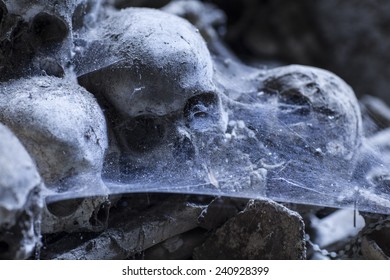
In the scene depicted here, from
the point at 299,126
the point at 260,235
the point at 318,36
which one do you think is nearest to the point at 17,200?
the point at 260,235

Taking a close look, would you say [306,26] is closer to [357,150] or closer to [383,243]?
[357,150]

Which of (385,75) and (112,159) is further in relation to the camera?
Answer: (385,75)

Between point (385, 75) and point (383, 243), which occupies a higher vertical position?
point (383, 243)

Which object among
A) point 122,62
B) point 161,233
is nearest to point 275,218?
point 161,233

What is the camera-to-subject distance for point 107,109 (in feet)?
3.02

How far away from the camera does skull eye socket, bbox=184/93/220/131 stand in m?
0.95

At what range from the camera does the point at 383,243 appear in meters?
1.03

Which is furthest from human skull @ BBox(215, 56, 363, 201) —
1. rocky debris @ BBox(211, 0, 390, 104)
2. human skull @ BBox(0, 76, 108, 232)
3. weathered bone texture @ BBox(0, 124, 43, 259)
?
rocky debris @ BBox(211, 0, 390, 104)

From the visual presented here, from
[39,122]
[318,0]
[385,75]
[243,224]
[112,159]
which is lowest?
[385,75]

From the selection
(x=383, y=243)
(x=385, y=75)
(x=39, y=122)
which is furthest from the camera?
(x=385, y=75)

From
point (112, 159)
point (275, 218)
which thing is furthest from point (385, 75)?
point (112, 159)

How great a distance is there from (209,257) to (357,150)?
1.08ft

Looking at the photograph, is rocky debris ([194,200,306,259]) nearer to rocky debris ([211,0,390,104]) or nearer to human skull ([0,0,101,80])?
human skull ([0,0,101,80])

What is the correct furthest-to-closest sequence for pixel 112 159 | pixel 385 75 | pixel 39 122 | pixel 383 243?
pixel 385 75 < pixel 383 243 < pixel 112 159 < pixel 39 122
